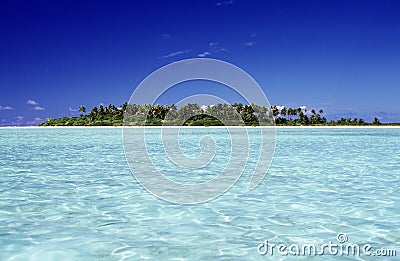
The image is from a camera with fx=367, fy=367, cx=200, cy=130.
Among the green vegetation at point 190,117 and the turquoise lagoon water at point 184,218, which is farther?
the green vegetation at point 190,117

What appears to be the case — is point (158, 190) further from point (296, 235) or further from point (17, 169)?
point (17, 169)

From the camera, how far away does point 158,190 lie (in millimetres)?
8883

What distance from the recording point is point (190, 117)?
92.6m

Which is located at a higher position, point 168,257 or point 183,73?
point 183,73

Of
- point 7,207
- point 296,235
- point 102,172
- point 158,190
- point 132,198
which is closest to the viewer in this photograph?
point 296,235

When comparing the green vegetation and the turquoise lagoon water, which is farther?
the green vegetation

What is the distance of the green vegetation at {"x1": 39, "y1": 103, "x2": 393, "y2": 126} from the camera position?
303 feet

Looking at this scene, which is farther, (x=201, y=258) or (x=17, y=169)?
(x=17, y=169)

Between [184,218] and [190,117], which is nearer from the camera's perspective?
[184,218]

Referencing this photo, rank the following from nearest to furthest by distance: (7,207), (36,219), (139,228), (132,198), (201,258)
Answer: (201,258) → (139,228) → (36,219) → (7,207) → (132,198)

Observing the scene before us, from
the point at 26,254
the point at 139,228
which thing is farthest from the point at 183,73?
the point at 26,254

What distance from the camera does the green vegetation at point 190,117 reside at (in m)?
92.2

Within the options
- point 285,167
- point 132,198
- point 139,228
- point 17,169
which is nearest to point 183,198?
point 132,198

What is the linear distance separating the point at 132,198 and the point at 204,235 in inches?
112
